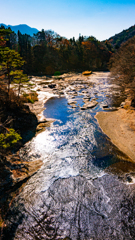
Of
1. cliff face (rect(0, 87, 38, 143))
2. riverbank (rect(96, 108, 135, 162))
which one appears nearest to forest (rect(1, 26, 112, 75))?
cliff face (rect(0, 87, 38, 143))

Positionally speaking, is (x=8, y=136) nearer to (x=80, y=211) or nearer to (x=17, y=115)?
(x=80, y=211)

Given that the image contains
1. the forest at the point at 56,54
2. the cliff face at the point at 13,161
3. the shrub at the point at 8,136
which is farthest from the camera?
the forest at the point at 56,54

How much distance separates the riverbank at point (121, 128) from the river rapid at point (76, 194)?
802 mm

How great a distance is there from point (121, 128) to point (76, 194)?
9678 mm

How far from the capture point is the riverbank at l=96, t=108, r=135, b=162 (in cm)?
1195

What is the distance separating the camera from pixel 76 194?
805 cm

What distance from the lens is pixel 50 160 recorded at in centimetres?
1098

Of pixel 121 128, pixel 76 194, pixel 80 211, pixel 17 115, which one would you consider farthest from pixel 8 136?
pixel 121 128

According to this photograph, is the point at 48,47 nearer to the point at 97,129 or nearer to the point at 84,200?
the point at 97,129

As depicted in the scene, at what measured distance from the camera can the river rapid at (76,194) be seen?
6.26m

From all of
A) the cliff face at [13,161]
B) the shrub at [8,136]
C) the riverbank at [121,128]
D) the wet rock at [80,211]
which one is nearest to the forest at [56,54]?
the cliff face at [13,161]

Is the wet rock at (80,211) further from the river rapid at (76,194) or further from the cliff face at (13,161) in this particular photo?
the cliff face at (13,161)

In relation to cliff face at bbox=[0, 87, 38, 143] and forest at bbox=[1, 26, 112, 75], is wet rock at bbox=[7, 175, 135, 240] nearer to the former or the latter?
cliff face at bbox=[0, 87, 38, 143]

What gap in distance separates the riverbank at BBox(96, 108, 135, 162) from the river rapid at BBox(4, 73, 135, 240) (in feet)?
2.63
